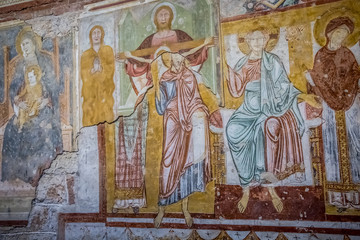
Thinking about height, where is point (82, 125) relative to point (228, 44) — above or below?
below

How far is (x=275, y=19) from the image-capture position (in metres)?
4.12

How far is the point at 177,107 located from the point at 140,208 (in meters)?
1.31

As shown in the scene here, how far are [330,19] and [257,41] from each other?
789 millimetres

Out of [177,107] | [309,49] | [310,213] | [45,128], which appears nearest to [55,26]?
[45,128]

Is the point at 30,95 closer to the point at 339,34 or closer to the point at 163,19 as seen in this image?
the point at 163,19

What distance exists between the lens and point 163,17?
466 cm

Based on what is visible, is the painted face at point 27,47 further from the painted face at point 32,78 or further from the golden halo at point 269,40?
the golden halo at point 269,40

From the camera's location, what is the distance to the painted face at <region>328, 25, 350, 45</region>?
12.6ft

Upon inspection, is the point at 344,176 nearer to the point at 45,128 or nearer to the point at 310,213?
the point at 310,213

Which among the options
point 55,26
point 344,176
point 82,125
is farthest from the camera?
point 55,26

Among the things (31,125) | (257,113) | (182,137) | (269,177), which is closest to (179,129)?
(182,137)

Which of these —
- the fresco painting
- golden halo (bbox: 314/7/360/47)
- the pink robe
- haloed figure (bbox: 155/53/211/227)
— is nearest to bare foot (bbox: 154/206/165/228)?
haloed figure (bbox: 155/53/211/227)

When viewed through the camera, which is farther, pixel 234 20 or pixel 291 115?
pixel 234 20

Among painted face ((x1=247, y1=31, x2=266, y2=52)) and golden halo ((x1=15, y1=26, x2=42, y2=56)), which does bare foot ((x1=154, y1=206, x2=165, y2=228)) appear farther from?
golden halo ((x1=15, y1=26, x2=42, y2=56))
